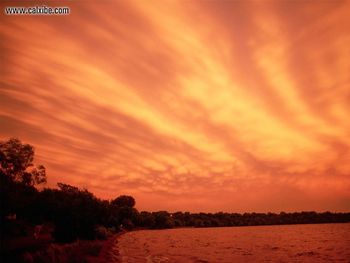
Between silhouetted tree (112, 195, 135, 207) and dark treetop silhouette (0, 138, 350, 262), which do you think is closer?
dark treetop silhouette (0, 138, 350, 262)

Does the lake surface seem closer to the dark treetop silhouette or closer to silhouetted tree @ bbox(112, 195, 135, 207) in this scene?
the dark treetop silhouette

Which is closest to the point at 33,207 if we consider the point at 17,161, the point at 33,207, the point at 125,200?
the point at 33,207

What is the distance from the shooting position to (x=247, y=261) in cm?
3206

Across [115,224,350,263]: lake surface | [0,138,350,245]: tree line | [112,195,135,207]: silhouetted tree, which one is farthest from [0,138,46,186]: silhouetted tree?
[112,195,135,207]: silhouetted tree

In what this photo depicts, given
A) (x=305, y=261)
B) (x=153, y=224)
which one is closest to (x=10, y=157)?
(x=305, y=261)

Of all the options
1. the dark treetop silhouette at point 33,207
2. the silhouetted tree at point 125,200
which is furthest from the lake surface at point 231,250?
the silhouetted tree at point 125,200

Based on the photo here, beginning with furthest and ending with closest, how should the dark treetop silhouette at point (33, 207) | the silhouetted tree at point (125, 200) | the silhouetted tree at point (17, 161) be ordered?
the silhouetted tree at point (125, 200) → the silhouetted tree at point (17, 161) → the dark treetop silhouette at point (33, 207)

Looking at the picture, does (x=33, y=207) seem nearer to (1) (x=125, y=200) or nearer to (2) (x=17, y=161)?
(2) (x=17, y=161)

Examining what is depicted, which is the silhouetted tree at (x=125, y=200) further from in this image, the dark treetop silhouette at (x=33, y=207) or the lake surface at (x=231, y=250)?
the lake surface at (x=231, y=250)

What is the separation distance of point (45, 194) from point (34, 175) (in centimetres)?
2031

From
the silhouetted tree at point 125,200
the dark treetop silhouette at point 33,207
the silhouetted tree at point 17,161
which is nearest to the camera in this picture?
the dark treetop silhouette at point 33,207

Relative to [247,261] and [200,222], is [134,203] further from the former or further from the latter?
[247,261]

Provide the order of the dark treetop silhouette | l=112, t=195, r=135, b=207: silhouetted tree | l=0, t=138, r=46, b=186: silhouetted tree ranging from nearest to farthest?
the dark treetop silhouette, l=0, t=138, r=46, b=186: silhouetted tree, l=112, t=195, r=135, b=207: silhouetted tree

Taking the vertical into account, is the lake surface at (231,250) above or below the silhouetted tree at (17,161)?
below
